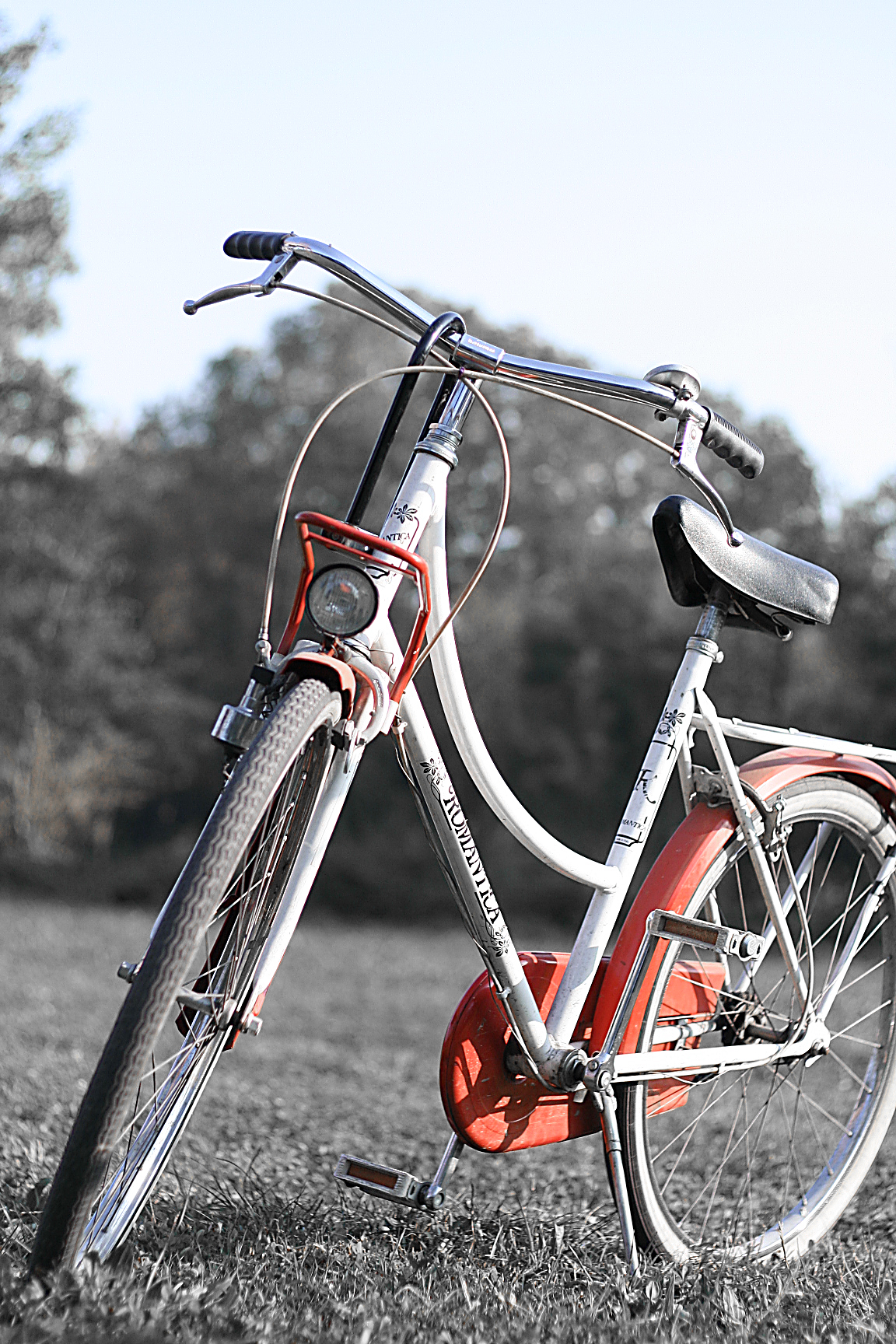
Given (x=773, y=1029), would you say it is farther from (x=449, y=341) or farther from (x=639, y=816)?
(x=449, y=341)

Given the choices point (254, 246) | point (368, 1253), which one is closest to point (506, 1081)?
point (368, 1253)

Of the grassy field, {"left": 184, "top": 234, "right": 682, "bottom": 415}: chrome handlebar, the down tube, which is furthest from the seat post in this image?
the grassy field

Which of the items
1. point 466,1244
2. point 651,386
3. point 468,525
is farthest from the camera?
point 468,525

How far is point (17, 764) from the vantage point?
13016mm

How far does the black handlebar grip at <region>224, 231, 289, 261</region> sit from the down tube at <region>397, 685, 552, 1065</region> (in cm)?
70

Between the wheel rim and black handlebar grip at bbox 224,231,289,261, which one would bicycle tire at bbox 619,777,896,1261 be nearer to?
the wheel rim

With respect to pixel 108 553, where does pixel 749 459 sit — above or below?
below

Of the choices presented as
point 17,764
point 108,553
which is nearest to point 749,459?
point 17,764

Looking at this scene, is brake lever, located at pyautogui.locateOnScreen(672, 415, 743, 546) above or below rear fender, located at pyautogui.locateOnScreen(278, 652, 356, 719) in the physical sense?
above

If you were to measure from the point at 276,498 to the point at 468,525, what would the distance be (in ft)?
14.7

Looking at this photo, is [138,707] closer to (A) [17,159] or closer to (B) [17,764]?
(B) [17,764]

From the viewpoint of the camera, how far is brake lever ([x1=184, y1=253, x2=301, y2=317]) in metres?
1.74

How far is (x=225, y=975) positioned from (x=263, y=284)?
1.00 meters

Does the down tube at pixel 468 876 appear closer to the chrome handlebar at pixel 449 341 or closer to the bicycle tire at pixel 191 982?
the bicycle tire at pixel 191 982
